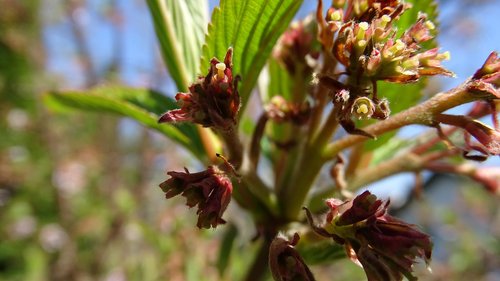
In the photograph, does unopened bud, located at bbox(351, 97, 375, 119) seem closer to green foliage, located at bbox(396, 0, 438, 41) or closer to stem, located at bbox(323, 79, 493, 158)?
stem, located at bbox(323, 79, 493, 158)

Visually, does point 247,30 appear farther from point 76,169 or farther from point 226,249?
point 76,169

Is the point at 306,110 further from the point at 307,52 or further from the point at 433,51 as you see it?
the point at 433,51

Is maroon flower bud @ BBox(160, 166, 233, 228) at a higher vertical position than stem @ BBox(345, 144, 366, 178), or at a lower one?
higher

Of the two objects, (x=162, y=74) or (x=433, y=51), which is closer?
(x=433, y=51)

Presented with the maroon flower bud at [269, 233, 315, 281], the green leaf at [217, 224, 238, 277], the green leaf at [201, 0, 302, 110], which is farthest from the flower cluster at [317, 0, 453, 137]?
the green leaf at [217, 224, 238, 277]

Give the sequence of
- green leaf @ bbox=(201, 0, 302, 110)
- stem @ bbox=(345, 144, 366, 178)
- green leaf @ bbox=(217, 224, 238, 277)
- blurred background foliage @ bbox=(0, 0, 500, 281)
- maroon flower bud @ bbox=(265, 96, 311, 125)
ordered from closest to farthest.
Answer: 1. green leaf @ bbox=(201, 0, 302, 110)
2. maroon flower bud @ bbox=(265, 96, 311, 125)
3. stem @ bbox=(345, 144, 366, 178)
4. green leaf @ bbox=(217, 224, 238, 277)
5. blurred background foliage @ bbox=(0, 0, 500, 281)

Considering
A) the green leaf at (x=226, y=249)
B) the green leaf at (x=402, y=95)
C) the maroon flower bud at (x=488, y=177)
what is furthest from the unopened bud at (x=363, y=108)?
the green leaf at (x=226, y=249)

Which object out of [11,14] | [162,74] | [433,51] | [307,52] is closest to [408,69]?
[433,51]

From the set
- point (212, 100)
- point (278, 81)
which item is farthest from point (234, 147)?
point (278, 81)
